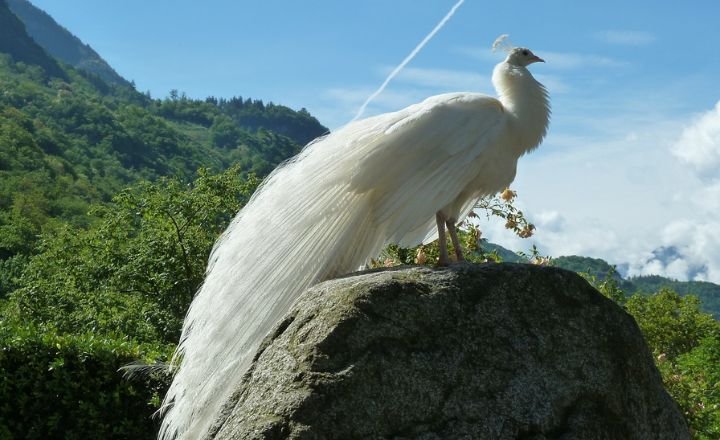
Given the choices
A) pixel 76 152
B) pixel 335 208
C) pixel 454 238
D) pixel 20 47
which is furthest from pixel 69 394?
pixel 20 47

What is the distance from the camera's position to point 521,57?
736cm

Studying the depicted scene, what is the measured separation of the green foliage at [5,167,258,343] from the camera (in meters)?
14.7

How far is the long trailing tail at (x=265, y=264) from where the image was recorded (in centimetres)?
553

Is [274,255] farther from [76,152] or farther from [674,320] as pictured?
[76,152]

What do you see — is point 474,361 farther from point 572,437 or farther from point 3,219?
point 3,219

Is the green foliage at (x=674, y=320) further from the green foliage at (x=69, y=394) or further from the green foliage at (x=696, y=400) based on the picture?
the green foliage at (x=69, y=394)

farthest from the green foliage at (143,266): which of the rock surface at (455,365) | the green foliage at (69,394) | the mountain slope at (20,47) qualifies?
the mountain slope at (20,47)

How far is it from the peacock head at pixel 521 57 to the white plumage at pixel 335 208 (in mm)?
335

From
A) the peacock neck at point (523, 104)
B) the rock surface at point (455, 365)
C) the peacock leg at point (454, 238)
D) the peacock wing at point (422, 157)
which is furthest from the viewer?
the peacock neck at point (523, 104)

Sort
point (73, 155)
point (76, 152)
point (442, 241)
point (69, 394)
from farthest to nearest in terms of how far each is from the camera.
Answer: point (76, 152) < point (73, 155) < point (69, 394) < point (442, 241)

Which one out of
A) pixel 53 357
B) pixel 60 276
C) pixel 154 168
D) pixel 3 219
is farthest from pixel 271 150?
pixel 53 357

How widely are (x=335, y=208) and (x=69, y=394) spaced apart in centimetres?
389

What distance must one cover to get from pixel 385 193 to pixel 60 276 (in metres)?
14.5

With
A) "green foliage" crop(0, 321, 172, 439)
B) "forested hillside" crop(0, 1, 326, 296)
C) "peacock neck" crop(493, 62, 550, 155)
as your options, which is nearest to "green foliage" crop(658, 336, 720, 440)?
"peacock neck" crop(493, 62, 550, 155)
